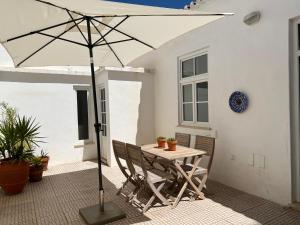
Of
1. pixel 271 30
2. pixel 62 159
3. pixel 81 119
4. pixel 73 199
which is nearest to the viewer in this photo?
pixel 271 30

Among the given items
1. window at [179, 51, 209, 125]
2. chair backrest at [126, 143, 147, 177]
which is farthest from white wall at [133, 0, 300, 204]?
chair backrest at [126, 143, 147, 177]

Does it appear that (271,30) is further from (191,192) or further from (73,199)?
(73,199)

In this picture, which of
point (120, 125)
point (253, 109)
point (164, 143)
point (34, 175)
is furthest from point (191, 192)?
point (34, 175)

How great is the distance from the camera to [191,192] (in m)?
4.41

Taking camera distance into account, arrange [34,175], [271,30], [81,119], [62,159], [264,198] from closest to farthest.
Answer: [271,30] < [264,198] < [34,175] < [62,159] < [81,119]

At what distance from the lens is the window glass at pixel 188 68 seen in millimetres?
5727

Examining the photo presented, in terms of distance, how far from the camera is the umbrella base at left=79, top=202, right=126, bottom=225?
341 centimetres

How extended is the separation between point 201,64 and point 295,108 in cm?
231

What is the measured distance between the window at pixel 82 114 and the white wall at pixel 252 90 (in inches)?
140

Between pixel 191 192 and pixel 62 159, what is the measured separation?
13.6 feet

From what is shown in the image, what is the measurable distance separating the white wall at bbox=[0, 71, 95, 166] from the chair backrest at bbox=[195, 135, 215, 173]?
3878 mm

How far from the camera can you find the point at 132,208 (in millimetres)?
3924

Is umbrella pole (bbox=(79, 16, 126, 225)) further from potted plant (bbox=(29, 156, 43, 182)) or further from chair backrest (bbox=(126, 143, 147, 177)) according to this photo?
potted plant (bbox=(29, 156, 43, 182))

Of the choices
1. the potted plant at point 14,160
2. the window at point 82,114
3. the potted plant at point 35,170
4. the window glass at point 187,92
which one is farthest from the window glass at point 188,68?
the potted plant at point 35,170
